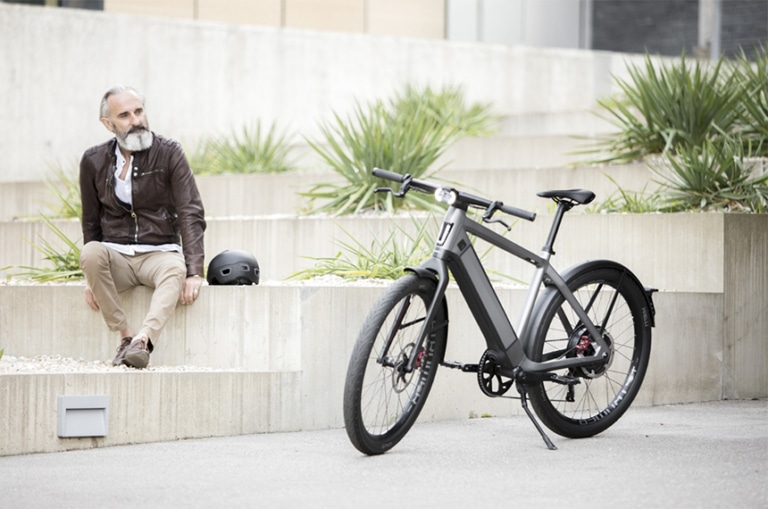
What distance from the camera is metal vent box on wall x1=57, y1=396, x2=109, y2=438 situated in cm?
570

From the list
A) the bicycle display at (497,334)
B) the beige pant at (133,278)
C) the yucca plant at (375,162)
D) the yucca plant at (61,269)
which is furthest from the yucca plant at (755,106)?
the yucca plant at (61,269)

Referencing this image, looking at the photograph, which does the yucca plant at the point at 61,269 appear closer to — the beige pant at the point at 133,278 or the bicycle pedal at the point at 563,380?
the beige pant at the point at 133,278

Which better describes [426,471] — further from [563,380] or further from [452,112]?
[452,112]

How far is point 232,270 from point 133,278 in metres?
0.52

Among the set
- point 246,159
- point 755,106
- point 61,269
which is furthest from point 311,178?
point 755,106

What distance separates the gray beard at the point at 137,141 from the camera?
6.41 metres

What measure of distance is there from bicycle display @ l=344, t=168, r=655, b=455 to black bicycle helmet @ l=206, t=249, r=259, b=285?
122cm

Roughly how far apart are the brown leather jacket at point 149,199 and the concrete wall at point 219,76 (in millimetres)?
6980

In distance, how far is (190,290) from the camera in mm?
6453

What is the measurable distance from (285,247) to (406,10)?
34.2ft

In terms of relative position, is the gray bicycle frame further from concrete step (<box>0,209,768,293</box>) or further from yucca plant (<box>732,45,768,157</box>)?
yucca plant (<box>732,45,768,157</box>)

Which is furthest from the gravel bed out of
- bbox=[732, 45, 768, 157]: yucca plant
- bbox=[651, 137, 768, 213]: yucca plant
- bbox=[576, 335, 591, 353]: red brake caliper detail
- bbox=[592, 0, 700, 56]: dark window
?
bbox=[592, 0, 700, 56]: dark window

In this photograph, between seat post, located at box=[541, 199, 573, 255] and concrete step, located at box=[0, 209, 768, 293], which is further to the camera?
concrete step, located at box=[0, 209, 768, 293]

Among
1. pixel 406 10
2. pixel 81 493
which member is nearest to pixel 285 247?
pixel 81 493
